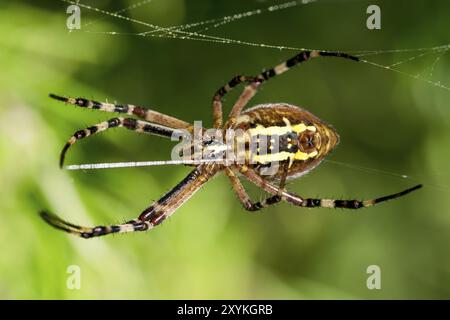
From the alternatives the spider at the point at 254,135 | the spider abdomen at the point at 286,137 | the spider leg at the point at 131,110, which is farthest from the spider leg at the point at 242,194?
the spider leg at the point at 131,110

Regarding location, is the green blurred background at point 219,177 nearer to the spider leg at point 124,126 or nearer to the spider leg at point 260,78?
the spider leg at point 124,126

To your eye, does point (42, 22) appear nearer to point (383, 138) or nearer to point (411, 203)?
Answer: point (383, 138)

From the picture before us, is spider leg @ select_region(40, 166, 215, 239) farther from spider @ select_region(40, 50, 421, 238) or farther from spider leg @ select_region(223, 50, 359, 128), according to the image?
spider leg @ select_region(223, 50, 359, 128)

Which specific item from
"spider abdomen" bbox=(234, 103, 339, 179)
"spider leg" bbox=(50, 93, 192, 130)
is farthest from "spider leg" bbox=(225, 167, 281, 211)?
"spider leg" bbox=(50, 93, 192, 130)

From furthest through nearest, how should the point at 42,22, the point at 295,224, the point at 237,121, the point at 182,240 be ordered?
1. the point at 295,224
2. the point at 182,240
3. the point at 42,22
4. the point at 237,121

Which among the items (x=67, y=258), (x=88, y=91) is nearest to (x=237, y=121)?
(x=88, y=91)

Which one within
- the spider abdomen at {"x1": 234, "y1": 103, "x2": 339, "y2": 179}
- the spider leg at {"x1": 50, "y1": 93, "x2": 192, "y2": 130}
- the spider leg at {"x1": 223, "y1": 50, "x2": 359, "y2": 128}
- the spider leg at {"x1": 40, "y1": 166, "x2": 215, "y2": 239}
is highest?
the spider leg at {"x1": 223, "y1": 50, "x2": 359, "y2": 128}
